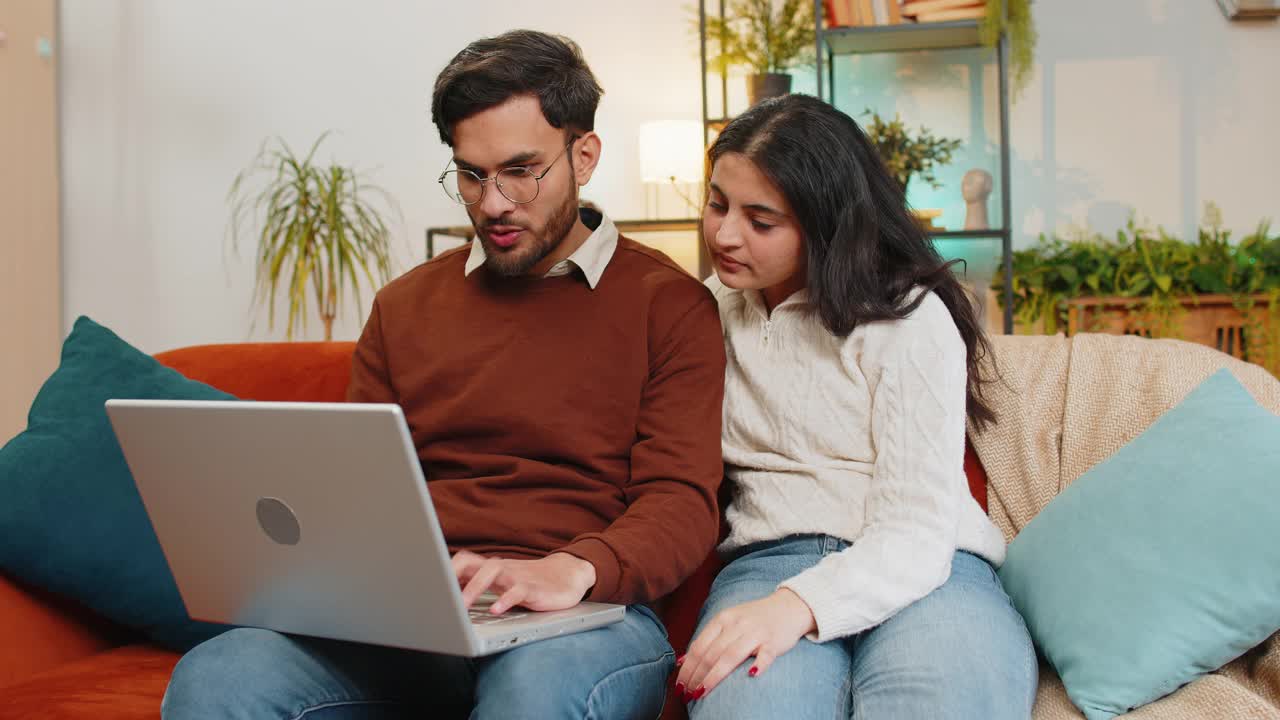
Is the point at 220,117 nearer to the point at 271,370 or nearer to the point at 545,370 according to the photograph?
the point at 271,370

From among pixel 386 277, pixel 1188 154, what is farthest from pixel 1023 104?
pixel 386 277

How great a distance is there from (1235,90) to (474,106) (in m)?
2.98

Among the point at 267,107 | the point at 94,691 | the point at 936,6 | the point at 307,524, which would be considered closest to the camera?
the point at 307,524

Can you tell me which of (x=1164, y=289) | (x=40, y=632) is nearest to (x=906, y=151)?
(x=1164, y=289)

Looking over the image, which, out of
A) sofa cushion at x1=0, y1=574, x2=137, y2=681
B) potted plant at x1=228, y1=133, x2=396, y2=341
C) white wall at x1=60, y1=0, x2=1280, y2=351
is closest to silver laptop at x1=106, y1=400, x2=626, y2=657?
sofa cushion at x1=0, y1=574, x2=137, y2=681

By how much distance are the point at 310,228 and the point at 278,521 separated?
2.74 metres

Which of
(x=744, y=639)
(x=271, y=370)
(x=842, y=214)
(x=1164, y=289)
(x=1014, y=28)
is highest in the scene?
(x=1014, y=28)

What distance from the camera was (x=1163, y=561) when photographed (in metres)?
1.32

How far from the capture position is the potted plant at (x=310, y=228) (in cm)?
361

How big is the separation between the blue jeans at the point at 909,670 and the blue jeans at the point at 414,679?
3.8 inches

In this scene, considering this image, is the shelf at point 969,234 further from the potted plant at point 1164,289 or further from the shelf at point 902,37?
the shelf at point 902,37

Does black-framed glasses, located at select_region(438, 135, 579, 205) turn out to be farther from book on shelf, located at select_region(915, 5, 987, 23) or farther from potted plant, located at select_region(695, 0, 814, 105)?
book on shelf, located at select_region(915, 5, 987, 23)

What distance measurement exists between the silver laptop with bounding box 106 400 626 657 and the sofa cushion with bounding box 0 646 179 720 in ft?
0.78

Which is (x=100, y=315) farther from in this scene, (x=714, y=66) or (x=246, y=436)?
(x=246, y=436)
